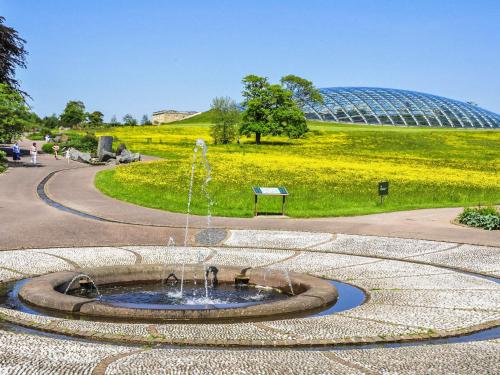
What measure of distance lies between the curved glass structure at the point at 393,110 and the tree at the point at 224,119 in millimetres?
41242

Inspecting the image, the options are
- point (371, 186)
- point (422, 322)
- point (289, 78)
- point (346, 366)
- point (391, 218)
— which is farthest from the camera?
point (289, 78)

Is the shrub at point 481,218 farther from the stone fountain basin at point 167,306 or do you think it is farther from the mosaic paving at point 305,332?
the stone fountain basin at point 167,306

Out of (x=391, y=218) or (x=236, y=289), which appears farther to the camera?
(x=391, y=218)

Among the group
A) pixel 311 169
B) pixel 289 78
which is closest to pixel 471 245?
pixel 311 169

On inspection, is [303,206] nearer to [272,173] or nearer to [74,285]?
[272,173]

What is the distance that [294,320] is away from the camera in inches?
366

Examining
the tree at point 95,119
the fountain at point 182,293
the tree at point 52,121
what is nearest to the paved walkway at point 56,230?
the fountain at point 182,293

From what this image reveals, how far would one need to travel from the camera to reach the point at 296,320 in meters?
9.30

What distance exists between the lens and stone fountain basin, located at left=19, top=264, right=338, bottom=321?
30.8 ft

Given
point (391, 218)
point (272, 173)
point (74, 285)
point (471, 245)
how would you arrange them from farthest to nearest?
point (272, 173)
point (391, 218)
point (471, 245)
point (74, 285)

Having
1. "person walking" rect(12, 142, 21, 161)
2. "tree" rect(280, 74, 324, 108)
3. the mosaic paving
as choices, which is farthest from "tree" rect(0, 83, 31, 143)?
"tree" rect(280, 74, 324, 108)

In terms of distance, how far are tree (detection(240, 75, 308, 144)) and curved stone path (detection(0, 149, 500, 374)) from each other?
5368 cm

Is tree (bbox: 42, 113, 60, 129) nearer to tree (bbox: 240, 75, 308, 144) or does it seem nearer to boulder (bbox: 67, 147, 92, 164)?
tree (bbox: 240, 75, 308, 144)

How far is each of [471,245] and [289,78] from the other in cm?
8069
